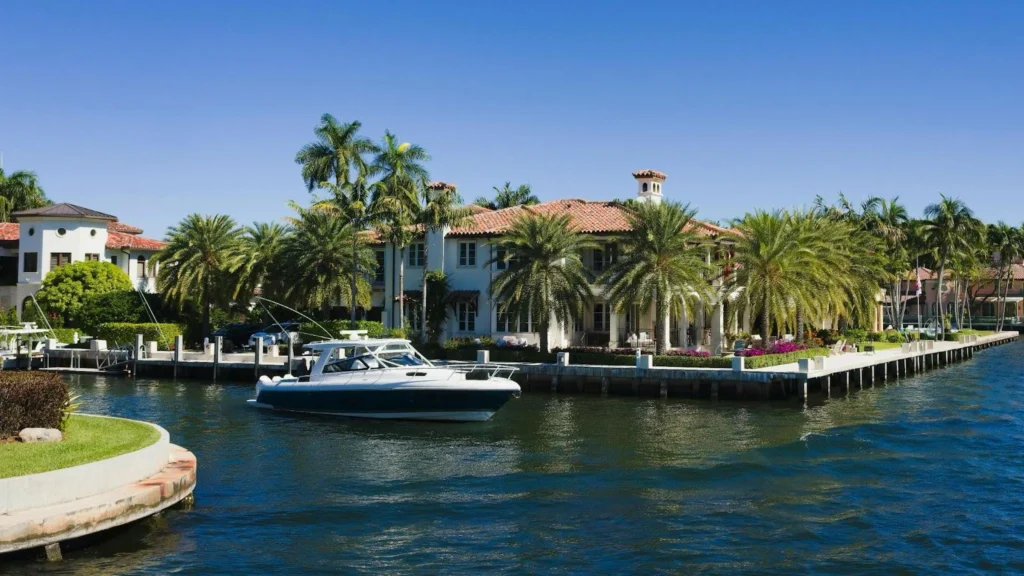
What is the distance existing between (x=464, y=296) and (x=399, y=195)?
265 inches

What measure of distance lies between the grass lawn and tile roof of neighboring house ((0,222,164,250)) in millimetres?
→ 51998

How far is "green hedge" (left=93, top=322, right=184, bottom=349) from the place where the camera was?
5720 centimetres

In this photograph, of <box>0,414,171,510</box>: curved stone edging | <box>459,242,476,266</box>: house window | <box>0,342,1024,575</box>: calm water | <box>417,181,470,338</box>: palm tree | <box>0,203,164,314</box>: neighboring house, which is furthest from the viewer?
<box>0,203,164,314</box>: neighboring house

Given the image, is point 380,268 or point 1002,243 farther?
point 1002,243

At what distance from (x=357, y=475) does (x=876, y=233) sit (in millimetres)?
67588

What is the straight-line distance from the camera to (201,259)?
5784 centimetres

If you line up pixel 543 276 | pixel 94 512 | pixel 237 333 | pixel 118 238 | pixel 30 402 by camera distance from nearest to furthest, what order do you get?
pixel 94 512 < pixel 30 402 < pixel 543 276 < pixel 237 333 < pixel 118 238

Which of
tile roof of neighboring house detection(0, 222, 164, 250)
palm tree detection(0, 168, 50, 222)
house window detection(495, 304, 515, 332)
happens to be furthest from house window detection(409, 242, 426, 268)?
palm tree detection(0, 168, 50, 222)

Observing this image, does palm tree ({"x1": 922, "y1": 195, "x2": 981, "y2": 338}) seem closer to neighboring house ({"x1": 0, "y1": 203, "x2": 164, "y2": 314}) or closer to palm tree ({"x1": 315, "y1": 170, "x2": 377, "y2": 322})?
palm tree ({"x1": 315, "y1": 170, "x2": 377, "y2": 322})

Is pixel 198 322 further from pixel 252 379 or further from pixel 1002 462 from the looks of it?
pixel 1002 462

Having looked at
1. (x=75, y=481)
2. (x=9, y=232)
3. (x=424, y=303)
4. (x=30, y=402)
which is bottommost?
(x=75, y=481)

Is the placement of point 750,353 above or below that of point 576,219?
below

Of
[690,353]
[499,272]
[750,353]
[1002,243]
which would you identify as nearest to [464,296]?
[499,272]

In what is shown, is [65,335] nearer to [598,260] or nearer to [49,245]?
[49,245]
